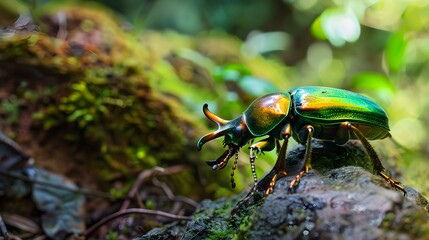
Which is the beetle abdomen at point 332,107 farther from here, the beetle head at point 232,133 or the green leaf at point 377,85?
the green leaf at point 377,85

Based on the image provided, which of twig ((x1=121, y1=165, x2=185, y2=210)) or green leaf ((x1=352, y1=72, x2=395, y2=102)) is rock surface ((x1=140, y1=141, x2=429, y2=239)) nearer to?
twig ((x1=121, y1=165, x2=185, y2=210))

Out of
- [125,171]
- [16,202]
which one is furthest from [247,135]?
[16,202]

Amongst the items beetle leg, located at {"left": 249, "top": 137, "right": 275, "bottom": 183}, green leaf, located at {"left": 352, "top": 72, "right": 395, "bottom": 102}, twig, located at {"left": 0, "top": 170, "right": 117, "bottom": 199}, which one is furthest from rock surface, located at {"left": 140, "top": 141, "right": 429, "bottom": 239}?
green leaf, located at {"left": 352, "top": 72, "right": 395, "bottom": 102}

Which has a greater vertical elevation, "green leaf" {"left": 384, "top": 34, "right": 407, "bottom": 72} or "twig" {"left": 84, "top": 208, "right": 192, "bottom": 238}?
"green leaf" {"left": 384, "top": 34, "right": 407, "bottom": 72}

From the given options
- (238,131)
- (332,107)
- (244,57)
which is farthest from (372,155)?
(244,57)

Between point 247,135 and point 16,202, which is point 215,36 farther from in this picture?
point 247,135

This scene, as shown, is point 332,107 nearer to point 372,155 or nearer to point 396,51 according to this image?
point 372,155
